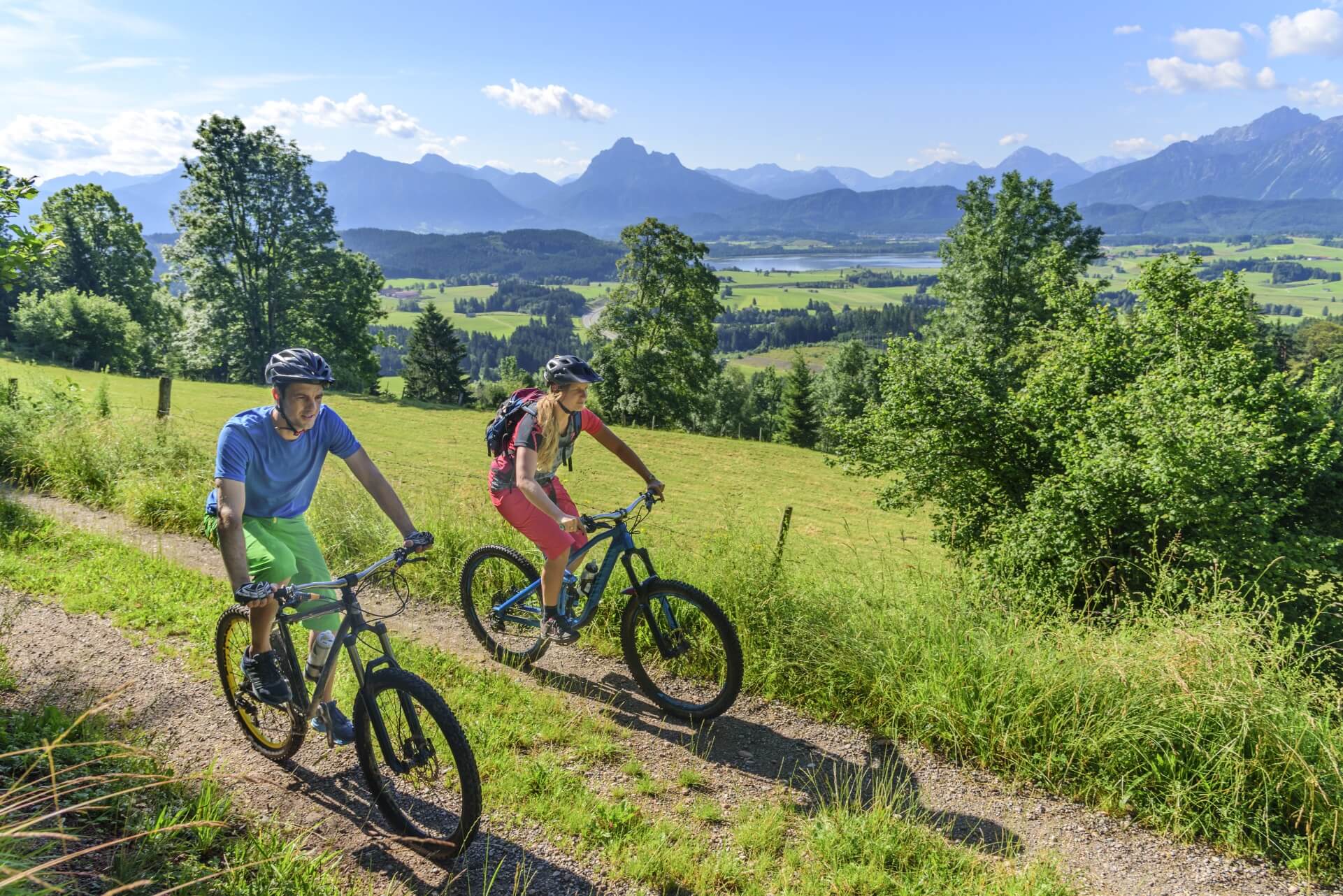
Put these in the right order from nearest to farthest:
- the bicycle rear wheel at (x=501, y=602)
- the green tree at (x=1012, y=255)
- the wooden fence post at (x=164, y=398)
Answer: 1. the bicycle rear wheel at (x=501, y=602)
2. the wooden fence post at (x=164, y=398)
3. the green tree at (x=1012, y=255)

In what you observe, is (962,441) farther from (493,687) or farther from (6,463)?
(6,463)

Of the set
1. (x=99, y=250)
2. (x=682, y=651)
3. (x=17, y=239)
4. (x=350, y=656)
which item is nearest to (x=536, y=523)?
(x=682, y=651)

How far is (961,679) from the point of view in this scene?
4.56 metres

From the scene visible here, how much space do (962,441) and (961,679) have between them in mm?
8577

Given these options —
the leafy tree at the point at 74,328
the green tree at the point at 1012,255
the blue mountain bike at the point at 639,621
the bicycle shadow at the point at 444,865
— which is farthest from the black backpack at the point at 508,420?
the leafy tree at the point at 74,328

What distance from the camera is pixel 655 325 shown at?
40.7 metres

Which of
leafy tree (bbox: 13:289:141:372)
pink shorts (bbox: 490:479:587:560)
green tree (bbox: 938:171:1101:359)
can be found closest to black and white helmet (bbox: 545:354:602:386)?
pink shorts (bbox: 490:479:587:560)

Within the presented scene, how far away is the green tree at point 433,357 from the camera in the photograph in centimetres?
5428

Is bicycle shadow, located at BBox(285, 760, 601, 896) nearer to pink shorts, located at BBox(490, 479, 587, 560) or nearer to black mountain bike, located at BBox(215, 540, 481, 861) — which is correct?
black mountain bike, located at BBox(215, 540, 481, 861)

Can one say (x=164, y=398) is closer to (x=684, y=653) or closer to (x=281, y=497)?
(x=281, y=497)

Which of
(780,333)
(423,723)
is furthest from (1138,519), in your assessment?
(780,333)

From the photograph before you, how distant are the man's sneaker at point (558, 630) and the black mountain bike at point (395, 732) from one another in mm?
1536

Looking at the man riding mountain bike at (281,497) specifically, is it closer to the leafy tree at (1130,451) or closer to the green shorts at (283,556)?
the green shorts at (283,556)

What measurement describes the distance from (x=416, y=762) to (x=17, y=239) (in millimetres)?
10389
